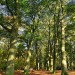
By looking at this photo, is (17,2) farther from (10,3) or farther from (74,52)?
(74,52)

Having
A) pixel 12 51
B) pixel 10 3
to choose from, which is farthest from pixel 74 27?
pixel 12 51

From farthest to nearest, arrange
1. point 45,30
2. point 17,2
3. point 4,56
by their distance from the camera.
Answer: point 4,56, point 45,30, point 17,2

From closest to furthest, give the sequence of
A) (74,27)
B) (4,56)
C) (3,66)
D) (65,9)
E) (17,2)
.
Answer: (17,2), (65,9), (74,27), (3,66), (4,56)

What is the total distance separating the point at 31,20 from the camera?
1216 inches

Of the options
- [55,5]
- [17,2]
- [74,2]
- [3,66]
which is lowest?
[3,66]

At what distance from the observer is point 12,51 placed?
606 inches

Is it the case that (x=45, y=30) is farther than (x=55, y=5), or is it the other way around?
(x=45, y=30)

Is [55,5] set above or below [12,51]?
above

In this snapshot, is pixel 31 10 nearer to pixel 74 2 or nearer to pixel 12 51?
pixel 74 2

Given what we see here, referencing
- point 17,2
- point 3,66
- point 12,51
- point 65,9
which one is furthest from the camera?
point 3,66

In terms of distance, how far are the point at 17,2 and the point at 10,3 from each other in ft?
3.20

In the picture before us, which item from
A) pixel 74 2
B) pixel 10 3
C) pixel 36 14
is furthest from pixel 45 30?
pixel 10 3

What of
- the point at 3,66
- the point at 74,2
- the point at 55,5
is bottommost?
the point at 3,66

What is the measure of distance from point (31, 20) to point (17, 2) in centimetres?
1381
